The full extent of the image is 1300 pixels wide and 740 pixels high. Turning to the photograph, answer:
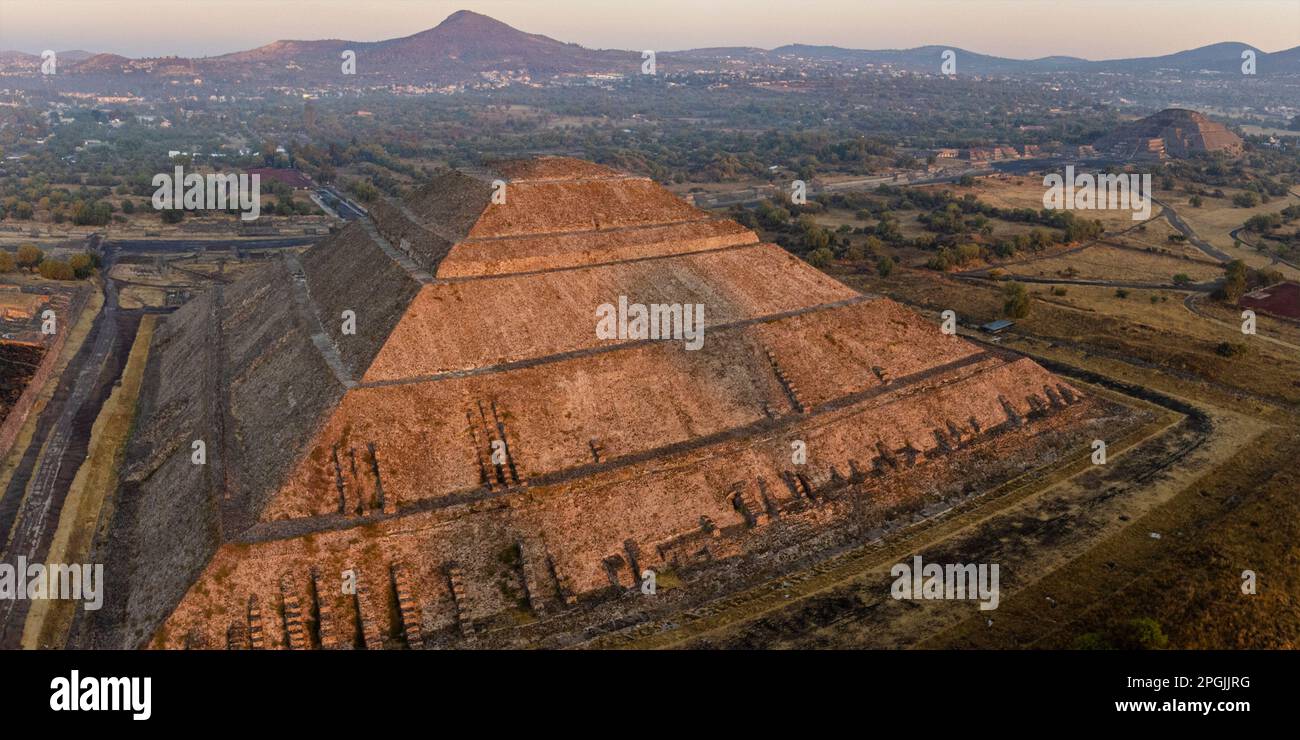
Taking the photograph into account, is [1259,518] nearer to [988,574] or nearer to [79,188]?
[988,574]

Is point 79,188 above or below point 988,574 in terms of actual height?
above

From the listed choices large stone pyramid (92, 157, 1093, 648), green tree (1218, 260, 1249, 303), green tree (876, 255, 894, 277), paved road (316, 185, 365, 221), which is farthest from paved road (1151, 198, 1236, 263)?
paved road (316, 185, 365, 221)

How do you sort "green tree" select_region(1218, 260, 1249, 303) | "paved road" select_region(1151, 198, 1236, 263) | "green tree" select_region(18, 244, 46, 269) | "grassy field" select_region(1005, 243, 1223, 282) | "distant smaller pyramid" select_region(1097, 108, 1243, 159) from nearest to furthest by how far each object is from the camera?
"green tree" select_region(18, 244, 46, 269), "green tree" select_region(1218, 260, 1249, 303), "grassy field" select_region(1005, 243, 1223, 282), "paved road" select_region(1151, 198, 1236, 263), "distant smaller pyramid" select_region(1097, 108, 1243, 159)

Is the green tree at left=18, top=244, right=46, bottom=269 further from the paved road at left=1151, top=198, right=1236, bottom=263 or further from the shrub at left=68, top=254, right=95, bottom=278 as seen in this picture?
the paved road at left=1151, top=198, right=1236, bottom=263

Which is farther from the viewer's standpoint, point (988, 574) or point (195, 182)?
point (195, 182)

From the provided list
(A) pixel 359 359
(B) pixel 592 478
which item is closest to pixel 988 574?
(B) pixel 592 478

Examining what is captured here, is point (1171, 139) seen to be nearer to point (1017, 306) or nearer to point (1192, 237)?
point (1192, 237)

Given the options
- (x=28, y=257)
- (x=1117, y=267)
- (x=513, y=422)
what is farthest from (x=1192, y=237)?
(x=28, y=257)

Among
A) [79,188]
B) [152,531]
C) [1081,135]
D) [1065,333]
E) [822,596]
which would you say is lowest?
[822,596]

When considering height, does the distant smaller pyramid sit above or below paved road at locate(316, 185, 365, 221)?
above
